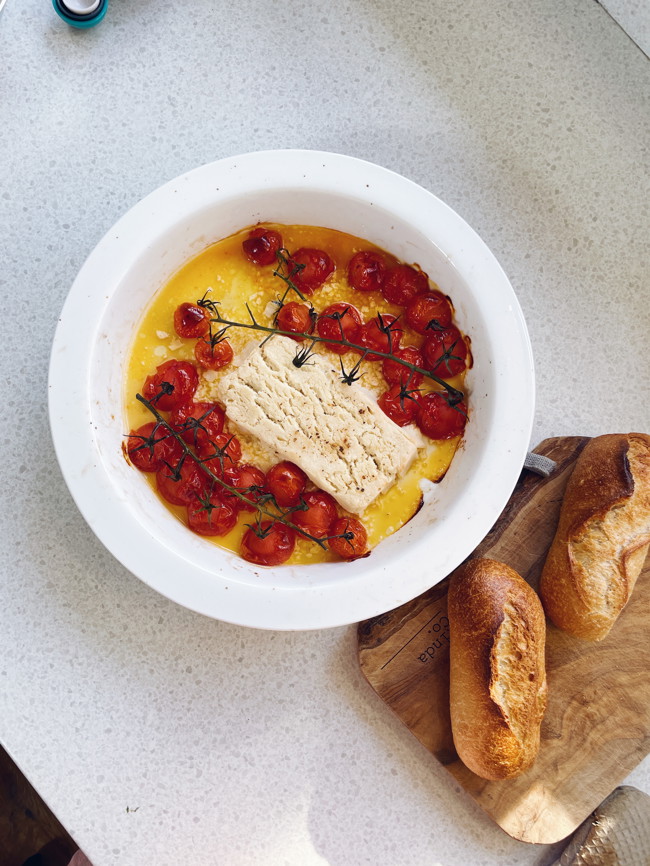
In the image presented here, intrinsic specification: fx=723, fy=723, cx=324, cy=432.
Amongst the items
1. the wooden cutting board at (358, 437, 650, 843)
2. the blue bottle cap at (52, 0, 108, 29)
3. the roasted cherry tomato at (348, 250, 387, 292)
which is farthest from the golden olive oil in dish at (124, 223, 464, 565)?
the blue bottle cap at (52, 0, 108, 29)

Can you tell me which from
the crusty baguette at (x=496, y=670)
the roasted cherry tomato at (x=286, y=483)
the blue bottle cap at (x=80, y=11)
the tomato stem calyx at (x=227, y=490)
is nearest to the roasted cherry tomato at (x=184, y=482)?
the tomato stem calyx at (x=227, y=490)

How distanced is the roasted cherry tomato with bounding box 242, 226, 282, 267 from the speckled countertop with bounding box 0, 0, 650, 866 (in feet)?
0.65

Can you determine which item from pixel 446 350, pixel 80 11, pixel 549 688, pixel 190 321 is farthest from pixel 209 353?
pixel 549 688

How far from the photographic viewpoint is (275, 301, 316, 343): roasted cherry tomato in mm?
1156

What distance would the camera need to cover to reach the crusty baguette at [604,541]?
1.16 metres

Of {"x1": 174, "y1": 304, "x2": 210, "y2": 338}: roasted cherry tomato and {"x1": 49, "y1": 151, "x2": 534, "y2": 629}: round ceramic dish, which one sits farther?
{"x1": 174, "y1": 304, "x2": 210, "y2": 338}: roasted cherry tomato

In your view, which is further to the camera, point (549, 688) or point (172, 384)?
point (549, 688)

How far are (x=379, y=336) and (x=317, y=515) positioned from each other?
31 centimetres

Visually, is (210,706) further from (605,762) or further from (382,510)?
(605,762)

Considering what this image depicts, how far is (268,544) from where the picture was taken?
3.73 feet

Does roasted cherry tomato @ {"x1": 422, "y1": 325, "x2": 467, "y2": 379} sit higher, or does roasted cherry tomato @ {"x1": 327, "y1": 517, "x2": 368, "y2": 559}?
roasted cherry tomato @ {"x1": 422, "y1": 325, "x2": 467, "y2": 379}

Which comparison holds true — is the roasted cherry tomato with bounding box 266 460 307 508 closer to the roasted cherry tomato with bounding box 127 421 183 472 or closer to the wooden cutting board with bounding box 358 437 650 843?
the roasted cherry tomato with bounding box 127 421 183 472

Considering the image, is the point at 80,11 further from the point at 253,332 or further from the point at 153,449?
the point at 153,449

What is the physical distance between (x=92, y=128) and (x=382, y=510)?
0.83 m
